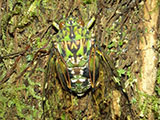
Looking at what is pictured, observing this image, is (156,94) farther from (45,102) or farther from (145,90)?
(45,102)

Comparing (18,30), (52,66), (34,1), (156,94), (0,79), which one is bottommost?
(156,94)

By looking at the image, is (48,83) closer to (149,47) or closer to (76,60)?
(76,60)

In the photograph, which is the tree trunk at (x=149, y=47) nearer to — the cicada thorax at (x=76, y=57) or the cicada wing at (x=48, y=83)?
the cicada thorax at (x=76, y=57)

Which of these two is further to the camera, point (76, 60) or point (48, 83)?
point (48, 83)

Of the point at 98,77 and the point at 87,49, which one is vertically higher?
the point at 87,49

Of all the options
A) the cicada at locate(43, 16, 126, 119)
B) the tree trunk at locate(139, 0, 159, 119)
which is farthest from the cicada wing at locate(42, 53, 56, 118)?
the tree trunk at locate(139, 0, 159, 119)

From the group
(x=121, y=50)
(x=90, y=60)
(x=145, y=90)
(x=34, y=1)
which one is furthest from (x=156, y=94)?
(x=34, y=1)

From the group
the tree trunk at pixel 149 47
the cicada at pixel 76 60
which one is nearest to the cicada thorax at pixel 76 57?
the cicada at pixel 76 60

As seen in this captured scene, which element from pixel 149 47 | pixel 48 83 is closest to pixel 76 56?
pixel 48 83
